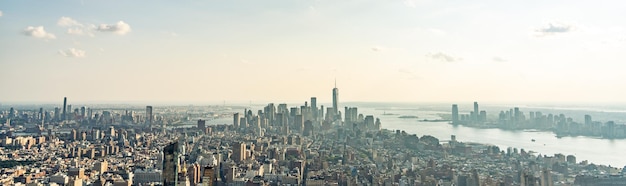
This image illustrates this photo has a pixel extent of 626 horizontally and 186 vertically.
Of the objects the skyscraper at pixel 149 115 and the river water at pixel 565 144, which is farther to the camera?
the skyscraper at pixel 149 115

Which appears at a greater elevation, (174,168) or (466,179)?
(174,168)

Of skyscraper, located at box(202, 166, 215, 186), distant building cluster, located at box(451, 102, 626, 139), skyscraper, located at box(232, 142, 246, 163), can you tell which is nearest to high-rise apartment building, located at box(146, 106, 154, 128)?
skyscraper, located at box(232, 142, 246, 163)

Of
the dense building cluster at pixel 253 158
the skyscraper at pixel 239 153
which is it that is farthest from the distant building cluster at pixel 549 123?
the skyscraper at pixel 239 153

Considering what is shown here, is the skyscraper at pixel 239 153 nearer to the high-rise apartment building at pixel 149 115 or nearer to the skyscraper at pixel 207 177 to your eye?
the skyscraper at pixel 207 177

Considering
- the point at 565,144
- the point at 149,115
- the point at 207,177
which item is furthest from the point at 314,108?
the point at 207,177

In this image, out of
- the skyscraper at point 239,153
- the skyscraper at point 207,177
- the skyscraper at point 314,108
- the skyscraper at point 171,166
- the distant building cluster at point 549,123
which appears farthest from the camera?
the skyscraper at point 314,108

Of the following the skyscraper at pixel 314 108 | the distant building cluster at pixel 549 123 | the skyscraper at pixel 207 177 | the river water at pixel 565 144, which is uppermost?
the skyscraper at pixel 314 108

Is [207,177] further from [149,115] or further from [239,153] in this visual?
[149,115]

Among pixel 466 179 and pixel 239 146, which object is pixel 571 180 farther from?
pixel 239 146

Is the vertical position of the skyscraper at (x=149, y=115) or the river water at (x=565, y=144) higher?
the skyscraper at (x=149, y=115)

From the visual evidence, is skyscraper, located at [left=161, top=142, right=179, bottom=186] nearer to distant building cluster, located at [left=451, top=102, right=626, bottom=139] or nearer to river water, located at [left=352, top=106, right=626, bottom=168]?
river water, located at [left=352, top=106, right=626, bottom=168]

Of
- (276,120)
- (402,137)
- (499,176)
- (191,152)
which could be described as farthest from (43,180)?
(276,120)
